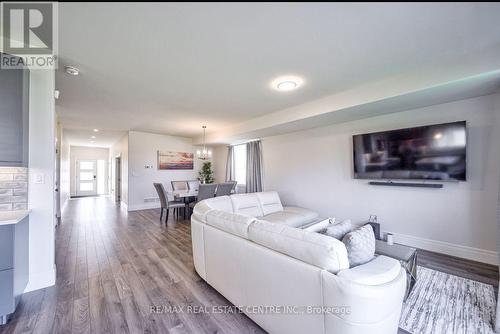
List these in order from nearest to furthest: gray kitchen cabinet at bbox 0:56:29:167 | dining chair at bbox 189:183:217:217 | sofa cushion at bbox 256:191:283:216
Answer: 1. gray kitchen cabinet at bbox 0:56:29:167
2. sofa cushion at bbox 256:191:283:216
3. dining chair at bbox 189:183:217:217

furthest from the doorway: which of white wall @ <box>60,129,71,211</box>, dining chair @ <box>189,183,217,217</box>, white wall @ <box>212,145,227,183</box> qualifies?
dining chair @ <box>189,183,217,217</box>

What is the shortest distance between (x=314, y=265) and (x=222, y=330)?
1.02m

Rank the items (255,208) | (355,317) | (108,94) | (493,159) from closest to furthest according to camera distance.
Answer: (355,317) → (493,159) → (108,94) → (255,208)

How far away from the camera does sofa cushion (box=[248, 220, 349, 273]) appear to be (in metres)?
1.22

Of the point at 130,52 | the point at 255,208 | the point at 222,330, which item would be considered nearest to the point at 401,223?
the point at 255,208

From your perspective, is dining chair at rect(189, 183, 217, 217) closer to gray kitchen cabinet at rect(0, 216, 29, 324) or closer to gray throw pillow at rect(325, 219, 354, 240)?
gray kitchen cabinet at rect(0, 216, 29, 324)

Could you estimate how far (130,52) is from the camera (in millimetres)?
2080

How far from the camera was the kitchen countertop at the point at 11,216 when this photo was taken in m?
1.65

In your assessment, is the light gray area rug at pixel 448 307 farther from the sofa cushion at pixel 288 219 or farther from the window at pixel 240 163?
the window at pixel 240 163

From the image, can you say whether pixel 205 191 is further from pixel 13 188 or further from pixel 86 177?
pixel 86 177

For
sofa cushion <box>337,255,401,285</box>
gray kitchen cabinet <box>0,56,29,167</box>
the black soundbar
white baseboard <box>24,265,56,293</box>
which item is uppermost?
gray kitchen cabinet <box>0,56,29,167</box>

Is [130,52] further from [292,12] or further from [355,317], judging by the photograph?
[355,317]

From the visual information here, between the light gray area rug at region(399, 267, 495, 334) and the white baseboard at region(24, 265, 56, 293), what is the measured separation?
11.4 feet

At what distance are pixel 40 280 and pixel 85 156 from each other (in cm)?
1008
